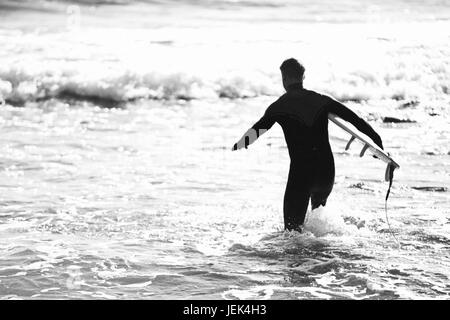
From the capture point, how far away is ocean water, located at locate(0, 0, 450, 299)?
712 cm

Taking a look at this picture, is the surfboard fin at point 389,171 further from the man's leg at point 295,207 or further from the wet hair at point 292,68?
the wet hair at point 292,68

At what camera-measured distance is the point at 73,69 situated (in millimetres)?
22625

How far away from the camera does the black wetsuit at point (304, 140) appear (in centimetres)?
792

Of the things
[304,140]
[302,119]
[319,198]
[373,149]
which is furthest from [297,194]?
[373,149]

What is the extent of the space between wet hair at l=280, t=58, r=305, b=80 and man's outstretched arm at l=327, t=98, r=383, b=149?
435 millimetres

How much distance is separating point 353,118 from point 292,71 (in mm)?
790

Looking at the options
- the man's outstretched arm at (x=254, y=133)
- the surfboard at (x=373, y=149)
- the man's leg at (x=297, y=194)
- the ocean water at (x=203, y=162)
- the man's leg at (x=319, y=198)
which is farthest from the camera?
the man's leg at (x=319, y=198)

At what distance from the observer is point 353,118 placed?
7824mm

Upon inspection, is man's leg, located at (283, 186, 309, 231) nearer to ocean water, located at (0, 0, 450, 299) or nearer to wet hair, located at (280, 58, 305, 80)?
ocean water, located at (0, 0, 450, 299)

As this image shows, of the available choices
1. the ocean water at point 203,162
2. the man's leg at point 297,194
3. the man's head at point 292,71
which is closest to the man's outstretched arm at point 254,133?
the man's head at point 292,71

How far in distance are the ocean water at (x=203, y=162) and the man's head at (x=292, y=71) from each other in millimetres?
1608

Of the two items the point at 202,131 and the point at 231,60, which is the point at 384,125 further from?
the point at 231,60

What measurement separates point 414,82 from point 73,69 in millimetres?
9773

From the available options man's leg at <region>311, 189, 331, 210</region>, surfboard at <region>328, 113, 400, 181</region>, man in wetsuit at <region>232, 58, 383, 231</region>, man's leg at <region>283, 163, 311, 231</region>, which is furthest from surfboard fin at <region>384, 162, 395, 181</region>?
man's leg at <region>283, 163, 311, 231</region>
